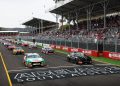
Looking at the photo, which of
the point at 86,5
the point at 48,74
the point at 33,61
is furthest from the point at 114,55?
the point at 86,5

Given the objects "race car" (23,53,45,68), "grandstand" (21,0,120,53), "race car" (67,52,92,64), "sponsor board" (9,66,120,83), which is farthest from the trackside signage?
"sponsor board" (9,66,120,83)

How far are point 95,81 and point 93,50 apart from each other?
25.0 m

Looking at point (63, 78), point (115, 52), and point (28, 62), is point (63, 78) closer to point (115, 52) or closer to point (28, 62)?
point (28, 62)

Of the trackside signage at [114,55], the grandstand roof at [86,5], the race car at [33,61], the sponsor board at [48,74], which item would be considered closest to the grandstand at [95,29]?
the grandstand roof at [86,5]

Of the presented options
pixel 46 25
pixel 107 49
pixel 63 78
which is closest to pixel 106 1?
pixel 107 49

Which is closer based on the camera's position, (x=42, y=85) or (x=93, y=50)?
(x=42, y=85)

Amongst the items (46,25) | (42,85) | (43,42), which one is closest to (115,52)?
(42,85)

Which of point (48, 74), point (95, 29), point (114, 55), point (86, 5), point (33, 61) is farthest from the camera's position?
point (86, 5)

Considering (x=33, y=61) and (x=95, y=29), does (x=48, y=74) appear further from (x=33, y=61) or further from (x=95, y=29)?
(x=95, y=29)

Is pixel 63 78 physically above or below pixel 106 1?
below

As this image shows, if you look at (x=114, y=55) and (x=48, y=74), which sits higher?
(x=114, y=55)

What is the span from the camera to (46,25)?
470ft

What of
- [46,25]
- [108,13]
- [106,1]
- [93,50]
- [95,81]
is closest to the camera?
[95,81]

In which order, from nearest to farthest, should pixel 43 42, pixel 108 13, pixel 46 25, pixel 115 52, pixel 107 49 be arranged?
pixel 115 52 → pixel 107 49 → pixel 108 13 → pixel 43 42 → pixel 46 25
